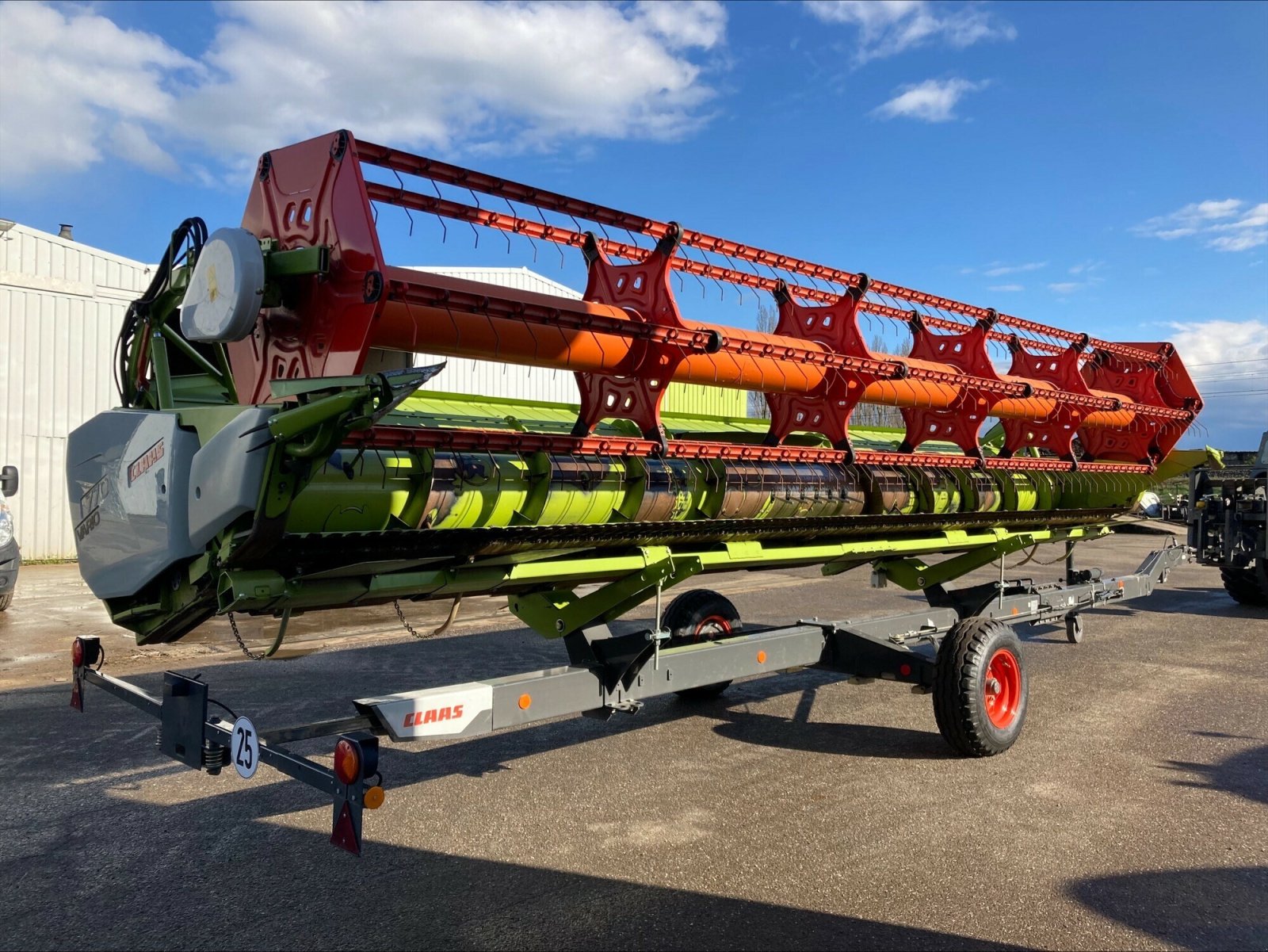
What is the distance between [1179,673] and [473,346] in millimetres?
7561

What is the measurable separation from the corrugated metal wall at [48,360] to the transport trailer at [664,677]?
41.7 feet

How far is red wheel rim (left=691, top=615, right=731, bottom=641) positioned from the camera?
22.7 feet

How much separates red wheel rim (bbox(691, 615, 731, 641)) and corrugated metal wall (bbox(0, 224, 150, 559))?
14.3 metres

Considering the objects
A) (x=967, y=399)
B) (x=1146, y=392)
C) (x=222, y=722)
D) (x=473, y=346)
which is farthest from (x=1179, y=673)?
(x=222, y=722)

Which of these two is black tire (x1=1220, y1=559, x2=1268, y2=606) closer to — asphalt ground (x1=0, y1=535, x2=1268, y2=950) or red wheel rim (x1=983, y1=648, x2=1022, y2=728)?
asphalt ground (x1=0, y1=535, x2=1268, y2=950)

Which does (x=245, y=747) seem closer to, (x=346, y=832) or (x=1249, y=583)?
(x=346, y=832)

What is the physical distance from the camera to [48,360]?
16.4 meters

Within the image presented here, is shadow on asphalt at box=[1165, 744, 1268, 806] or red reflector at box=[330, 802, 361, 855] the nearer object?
red reflector at box=[330, 802, 361, 855]

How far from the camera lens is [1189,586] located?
1562cm

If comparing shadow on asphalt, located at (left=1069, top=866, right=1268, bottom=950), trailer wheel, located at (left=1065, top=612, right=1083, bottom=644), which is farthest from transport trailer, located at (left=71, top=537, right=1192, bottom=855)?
shadow on asphalt, located at (left=1069, top=866, right=1268, bottom=950)

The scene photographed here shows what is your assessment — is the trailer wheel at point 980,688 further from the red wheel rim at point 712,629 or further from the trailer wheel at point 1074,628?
the trailer wheel at point 1074,628

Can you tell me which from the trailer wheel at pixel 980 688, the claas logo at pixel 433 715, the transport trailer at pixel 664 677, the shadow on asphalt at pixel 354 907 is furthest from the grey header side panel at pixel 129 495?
the trailer wheel at pixel 980 688

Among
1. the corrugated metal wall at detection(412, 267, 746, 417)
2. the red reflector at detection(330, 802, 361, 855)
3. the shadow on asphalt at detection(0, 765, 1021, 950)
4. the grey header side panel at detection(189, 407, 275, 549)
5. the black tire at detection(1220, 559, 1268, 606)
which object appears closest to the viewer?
the red reflector at detection(330, 802, 361, 855)

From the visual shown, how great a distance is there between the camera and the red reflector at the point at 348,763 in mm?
3098
